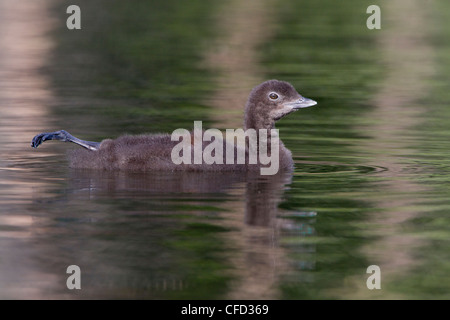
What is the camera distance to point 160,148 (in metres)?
10.5

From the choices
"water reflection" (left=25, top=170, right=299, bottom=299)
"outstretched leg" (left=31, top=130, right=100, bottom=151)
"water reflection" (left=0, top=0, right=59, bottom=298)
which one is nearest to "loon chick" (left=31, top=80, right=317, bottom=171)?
"outstretched leg" (left=31, top=130, right=100, bottom=151)

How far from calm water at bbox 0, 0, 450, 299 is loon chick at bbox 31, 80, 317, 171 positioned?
0.46 ft

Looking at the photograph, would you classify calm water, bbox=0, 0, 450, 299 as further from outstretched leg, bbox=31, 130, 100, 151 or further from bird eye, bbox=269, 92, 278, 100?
bird eye, bbox=269, 92, 278, 100

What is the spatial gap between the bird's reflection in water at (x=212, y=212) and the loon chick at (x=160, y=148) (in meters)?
0.09

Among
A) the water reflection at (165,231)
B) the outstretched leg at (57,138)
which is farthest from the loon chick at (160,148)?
the water reflection at (165,231)

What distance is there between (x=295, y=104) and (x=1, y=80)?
9.50 meters

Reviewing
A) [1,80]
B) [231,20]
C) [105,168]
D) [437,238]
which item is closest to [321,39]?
[231,20]

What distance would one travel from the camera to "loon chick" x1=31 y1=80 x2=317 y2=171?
10477mm

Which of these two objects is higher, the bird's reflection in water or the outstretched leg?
the outstretched leg

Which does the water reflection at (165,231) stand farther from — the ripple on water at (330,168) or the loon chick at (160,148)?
the ripple on water at (330,168)

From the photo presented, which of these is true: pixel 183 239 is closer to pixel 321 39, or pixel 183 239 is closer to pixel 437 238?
pixel 437 238

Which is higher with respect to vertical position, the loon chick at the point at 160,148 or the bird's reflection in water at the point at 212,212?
the loon chick at the point at 160,148

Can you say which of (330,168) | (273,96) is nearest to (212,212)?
(330,168)

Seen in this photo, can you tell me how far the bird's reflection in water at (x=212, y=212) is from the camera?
727cm
